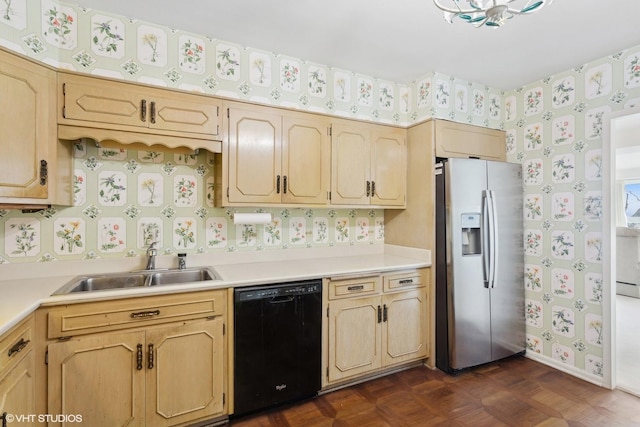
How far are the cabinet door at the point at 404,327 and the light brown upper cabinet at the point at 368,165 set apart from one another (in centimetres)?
84

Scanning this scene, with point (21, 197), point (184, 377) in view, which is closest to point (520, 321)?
point (184, 377)

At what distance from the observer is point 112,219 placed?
218cm

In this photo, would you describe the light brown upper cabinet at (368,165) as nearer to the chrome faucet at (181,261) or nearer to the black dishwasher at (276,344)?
the black dishwasher at (276,344)

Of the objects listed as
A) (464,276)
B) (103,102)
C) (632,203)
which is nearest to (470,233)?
(464,276)

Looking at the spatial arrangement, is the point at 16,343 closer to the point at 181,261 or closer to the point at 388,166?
the point at 181,261

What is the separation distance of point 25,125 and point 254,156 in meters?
1.27

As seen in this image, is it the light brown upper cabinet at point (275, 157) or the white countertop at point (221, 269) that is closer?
the white countertop at point (221, 269)

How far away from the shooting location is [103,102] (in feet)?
6.28

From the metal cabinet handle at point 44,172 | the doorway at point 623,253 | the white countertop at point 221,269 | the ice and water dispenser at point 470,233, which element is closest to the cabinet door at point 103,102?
the metal cabinet handle at point 44,172

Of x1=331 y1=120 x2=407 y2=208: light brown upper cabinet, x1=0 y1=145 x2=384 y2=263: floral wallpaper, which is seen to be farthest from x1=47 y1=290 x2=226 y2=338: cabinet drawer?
x1=331 y1=120 x2=407 y2=208: light brown upper cabinet

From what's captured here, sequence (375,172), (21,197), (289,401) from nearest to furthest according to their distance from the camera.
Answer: (21,197) → (289,401) → (375,172)

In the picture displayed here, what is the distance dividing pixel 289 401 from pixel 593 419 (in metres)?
1.99

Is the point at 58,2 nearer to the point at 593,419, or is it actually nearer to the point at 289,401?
the point at 289,401

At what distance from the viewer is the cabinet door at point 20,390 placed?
126 cm
